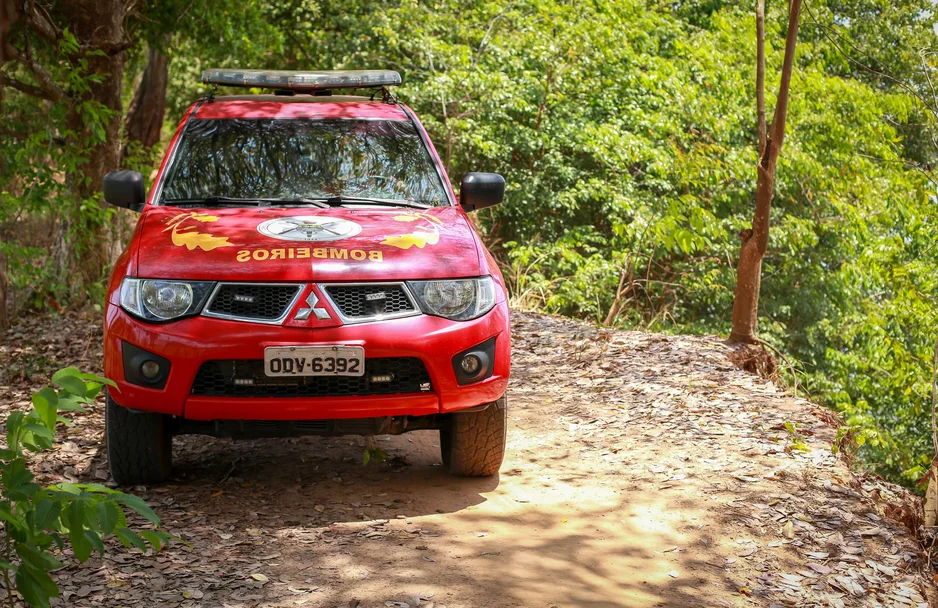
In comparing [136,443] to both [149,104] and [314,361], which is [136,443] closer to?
[314,361]

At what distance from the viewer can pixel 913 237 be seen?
14117 mm

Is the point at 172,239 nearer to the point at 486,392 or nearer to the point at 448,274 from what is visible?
the point at 448,274

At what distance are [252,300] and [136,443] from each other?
950 millimetres

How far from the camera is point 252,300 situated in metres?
4.21

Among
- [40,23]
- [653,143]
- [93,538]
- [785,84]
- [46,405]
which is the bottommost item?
[93,538]

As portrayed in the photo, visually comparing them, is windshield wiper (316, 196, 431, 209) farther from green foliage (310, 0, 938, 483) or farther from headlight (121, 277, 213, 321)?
green foliage (310, 0, 938, 483)

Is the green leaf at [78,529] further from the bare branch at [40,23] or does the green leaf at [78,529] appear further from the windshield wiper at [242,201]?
the bare branch at [40,23]

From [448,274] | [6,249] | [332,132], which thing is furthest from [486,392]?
[6,249]

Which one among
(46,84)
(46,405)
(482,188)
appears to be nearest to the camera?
(46,405)

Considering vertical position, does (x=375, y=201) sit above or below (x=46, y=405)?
above

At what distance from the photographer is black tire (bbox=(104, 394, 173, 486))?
4.45m

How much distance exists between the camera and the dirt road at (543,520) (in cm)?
365

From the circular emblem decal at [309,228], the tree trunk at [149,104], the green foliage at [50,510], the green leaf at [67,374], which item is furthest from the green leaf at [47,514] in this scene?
the tree trunk at [149,104]

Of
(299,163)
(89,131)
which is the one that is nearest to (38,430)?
(299,163)
